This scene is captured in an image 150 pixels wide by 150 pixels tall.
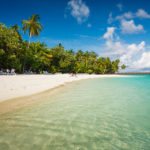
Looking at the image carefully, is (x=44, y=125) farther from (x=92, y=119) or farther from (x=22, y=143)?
(x=92, y=119)

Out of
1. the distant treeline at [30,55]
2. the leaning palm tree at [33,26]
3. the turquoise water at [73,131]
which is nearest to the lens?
the turquoise water at [73,131]

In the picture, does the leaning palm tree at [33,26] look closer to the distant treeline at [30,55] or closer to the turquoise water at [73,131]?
the distant treeline at [30,55]

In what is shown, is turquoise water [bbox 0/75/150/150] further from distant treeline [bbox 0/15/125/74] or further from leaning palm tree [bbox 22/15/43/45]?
leaning palm tree [bbox 22/15/43/45]

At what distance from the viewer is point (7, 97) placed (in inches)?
232

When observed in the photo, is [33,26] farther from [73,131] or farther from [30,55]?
[73,131]

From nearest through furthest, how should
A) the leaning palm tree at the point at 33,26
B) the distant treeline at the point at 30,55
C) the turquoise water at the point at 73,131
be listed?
the turquoise water at the point at 73,131
the distant treeline at the point at 30,55
the leaning palm tree at the point at 33,26

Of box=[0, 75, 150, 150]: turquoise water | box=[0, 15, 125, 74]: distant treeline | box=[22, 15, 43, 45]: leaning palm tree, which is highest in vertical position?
box=[22, 15, 43, 45]: leaning palm tree

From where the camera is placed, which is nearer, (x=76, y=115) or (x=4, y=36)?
(x=76, y=115)

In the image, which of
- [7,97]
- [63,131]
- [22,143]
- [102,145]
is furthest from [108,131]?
[7,97]

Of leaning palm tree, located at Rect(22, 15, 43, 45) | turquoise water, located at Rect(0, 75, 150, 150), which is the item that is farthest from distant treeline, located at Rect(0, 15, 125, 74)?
turquoise water, located at Rect(0, 75, 150, 150)

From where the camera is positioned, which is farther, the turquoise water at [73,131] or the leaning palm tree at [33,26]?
the leaning palm tree at [33,26]

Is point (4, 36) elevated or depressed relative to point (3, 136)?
elevated

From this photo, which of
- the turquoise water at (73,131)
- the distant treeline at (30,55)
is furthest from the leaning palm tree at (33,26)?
the turquoise water at (73,131)

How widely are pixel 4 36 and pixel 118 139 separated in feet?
65.7
